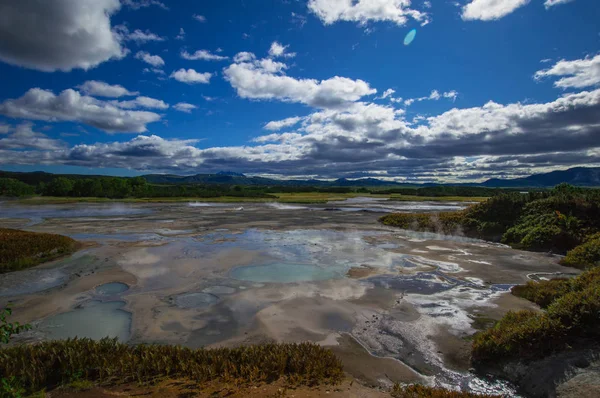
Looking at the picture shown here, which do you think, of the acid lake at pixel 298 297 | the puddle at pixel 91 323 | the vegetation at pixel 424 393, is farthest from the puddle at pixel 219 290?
the vegetation at pixel 424 393

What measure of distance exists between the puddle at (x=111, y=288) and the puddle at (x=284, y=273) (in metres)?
4.76

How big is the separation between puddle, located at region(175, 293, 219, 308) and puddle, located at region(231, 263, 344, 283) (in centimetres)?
255

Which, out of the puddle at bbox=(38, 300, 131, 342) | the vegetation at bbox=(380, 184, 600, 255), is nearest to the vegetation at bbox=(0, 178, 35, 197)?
the vegetation at bbox=(380, 184, 600, 255)

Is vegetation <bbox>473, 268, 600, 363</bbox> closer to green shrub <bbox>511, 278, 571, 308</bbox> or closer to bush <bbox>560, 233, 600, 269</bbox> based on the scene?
green shrub <bbox>511, 278, 571, 308</bbox>

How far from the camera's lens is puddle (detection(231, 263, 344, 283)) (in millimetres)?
15219

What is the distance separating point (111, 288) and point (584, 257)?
960 inches

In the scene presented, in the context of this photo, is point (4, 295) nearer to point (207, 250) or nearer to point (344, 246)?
point (207, 250)

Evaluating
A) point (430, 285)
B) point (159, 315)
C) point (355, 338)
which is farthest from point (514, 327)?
point (159, 315)

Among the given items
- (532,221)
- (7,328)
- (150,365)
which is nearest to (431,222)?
(532,221)

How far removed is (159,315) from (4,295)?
7369mm

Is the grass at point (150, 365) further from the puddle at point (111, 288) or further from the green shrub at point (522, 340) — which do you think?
the puddle at point (111, 288)

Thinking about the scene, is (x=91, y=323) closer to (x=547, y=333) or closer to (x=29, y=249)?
(x=29, y=249)

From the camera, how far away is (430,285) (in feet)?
47.0

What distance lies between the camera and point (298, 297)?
41.5 feet
